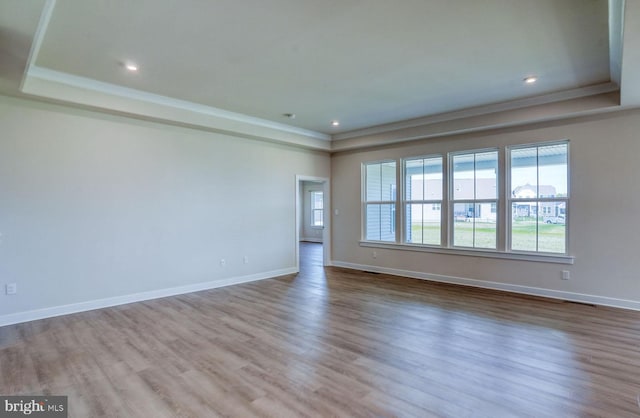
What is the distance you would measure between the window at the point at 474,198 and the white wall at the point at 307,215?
724cm

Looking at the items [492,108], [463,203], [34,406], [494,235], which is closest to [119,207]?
[34,406]

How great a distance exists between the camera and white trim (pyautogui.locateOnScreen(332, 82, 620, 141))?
173 inches

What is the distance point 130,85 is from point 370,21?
3260 mm

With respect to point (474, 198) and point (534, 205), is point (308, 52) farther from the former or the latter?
point (534, 205)

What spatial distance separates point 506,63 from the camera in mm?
3707

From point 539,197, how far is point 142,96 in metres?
6.08

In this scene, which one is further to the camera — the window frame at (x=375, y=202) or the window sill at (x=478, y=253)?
the window frame at (x=375, y=202)

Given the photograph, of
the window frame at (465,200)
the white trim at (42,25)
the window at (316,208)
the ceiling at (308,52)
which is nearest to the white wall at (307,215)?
the window at (316,208)

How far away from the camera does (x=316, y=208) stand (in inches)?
517

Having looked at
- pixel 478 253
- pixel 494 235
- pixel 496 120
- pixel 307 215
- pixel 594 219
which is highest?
pixel 496 120

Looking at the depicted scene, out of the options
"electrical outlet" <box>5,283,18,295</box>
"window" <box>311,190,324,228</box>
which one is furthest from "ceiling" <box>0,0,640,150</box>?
"window" <box>311,190,324,228</box>

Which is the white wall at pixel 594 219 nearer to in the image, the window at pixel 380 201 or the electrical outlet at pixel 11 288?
the window at pixel 380 201

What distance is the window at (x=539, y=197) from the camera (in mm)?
5027

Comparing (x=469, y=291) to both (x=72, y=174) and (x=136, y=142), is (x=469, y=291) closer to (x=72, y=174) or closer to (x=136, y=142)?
(x=136, y=142)
